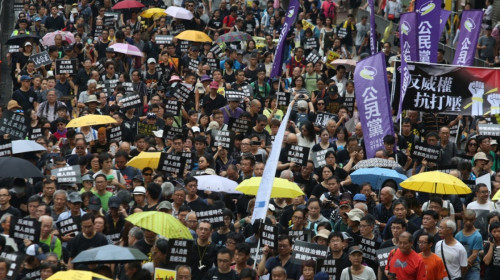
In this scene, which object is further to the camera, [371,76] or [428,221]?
[371,76]

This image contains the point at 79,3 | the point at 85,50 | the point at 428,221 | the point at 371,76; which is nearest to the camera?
the point at 428,221

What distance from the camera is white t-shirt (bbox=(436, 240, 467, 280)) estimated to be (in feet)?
49.9

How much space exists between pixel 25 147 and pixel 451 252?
22.9ft

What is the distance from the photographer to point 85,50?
2723 centimetres

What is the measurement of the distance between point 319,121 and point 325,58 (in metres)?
6.72

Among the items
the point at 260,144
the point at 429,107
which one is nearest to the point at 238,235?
the point at 260,144

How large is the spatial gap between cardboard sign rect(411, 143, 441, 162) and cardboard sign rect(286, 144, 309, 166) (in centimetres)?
166

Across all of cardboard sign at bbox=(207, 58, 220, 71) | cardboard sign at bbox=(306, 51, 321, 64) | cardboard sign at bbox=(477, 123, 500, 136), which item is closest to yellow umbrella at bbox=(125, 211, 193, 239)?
cardboard sign at bbox=(477, 123, 500, 136)

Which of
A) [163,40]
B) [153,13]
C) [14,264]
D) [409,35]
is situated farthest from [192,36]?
[14,264]

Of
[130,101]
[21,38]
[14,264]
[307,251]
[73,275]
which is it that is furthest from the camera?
[21,38]

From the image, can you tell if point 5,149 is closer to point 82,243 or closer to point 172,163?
point 172,163

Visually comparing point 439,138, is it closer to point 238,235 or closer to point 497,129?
point 497,129

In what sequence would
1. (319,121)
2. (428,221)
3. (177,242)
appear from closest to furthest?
(177,242)
(428,221)
(319,121)

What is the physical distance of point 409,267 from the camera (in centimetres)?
1463
